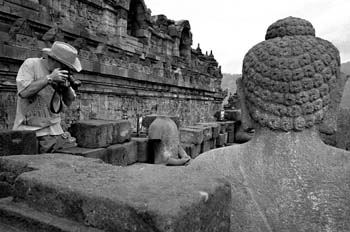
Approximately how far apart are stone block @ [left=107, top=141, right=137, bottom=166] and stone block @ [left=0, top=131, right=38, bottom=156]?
4.94 feet

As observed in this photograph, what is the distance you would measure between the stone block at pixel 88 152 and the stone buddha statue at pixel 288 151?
2.26m

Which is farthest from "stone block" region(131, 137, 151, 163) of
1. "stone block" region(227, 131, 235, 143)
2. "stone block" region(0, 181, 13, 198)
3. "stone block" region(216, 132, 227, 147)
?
"stone block" region(227, 131, 235, 143)

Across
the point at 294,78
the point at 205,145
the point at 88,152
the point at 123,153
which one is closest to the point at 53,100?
the point at 88,152

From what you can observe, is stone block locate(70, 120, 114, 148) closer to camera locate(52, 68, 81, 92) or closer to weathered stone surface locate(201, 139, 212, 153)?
camera locate(52, 68, 81, 92)

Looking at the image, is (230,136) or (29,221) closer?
(29,221)

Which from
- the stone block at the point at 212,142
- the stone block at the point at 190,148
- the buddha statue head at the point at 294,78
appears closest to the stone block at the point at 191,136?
the stone block at the point at 190,148

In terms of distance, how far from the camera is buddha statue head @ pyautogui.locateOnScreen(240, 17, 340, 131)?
1.58 metres

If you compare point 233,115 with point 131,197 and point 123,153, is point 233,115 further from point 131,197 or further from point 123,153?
point 131,197

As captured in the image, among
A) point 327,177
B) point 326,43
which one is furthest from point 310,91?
point 327,177

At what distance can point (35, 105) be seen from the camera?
3014 millimetres

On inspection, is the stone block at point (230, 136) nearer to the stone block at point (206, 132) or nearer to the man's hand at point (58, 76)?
the stone block at point (206, 132)

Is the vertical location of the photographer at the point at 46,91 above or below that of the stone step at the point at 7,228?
above

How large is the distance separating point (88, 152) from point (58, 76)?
127 cm

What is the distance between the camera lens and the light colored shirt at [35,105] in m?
2.90
